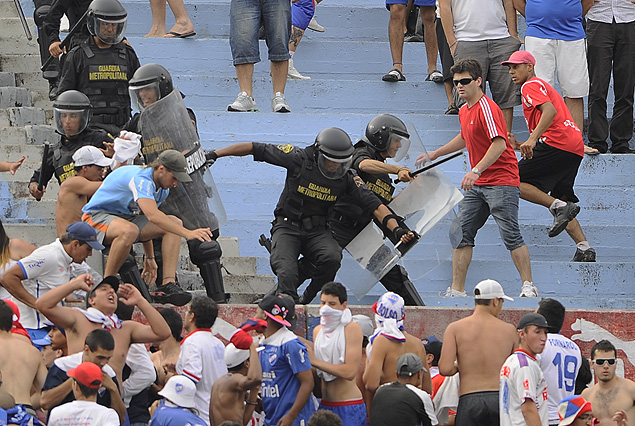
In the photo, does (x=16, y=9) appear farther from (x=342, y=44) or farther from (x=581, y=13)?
(x=581, y=13)

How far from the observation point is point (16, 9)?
15.6 m

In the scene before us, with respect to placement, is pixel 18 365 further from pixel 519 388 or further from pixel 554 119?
pixel 554 119

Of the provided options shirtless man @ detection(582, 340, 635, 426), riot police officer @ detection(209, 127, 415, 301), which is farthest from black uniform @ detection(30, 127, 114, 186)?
shirtless man @ detection(582, 340, 635, 426)

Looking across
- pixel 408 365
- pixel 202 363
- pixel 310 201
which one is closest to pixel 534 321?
pixel 408 365

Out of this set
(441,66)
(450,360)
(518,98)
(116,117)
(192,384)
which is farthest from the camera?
(441,66)

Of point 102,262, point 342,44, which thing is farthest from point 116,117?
point 342,44

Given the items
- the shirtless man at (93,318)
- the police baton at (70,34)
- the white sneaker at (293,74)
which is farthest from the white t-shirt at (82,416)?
the white sneaker at (293,74)

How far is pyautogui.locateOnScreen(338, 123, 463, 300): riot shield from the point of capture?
10758 millimetres

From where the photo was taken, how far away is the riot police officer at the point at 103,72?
11258 mm

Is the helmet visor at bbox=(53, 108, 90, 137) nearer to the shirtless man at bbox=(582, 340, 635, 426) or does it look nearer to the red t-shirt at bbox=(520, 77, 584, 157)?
the red t-shirt at bbox=(520, 77, 584, 157)

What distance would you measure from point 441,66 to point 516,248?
4798mm

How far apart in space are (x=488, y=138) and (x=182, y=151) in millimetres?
2669

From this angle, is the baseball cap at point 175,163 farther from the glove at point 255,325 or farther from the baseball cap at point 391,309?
the baseball cap at point 391,309

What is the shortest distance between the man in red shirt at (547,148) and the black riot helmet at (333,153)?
2078 mm
